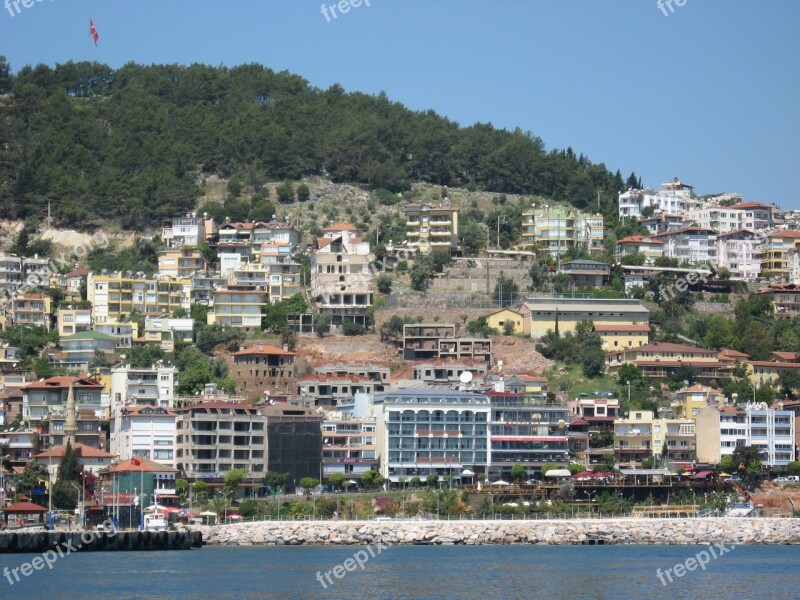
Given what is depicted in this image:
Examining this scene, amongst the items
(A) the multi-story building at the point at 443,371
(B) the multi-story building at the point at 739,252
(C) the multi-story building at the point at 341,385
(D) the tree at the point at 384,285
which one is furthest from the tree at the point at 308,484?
(B) the multi-story building at the point at 739,252

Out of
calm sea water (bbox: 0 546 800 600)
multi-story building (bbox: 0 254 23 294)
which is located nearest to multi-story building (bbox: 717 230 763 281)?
multi-story building (bbox: 0 254 23 294)

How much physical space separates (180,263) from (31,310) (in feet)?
40.0

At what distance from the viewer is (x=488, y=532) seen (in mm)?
89312

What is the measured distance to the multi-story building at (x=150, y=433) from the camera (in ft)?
320

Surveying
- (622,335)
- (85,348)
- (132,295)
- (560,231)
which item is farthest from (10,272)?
(622,335)

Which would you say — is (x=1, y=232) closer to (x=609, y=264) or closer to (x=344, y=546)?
(x=609, y=264)

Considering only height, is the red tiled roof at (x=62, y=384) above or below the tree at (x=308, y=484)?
above

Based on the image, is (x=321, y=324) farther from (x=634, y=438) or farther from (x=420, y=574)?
(x=420, y=574)

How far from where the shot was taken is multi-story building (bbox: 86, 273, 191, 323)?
395ft

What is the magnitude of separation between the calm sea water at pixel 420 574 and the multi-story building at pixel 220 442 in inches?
414

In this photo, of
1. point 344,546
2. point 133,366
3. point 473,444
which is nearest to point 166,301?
point 133,366

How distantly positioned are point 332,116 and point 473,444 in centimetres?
5985

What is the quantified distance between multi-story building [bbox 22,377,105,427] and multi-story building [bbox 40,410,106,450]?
1.35 m

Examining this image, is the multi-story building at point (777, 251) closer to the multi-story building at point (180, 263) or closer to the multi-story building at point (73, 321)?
the multi-story building at point (180, 263)
